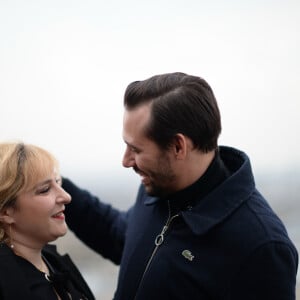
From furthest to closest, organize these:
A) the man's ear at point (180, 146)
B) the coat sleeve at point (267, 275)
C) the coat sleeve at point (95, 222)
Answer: the coat sleeve at point (95, 222) → the man's ear at point (180, 146) → the coat sleeve at point (267, 275)

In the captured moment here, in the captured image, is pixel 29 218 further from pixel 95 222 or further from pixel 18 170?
pixel 95 222

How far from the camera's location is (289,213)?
345 cm

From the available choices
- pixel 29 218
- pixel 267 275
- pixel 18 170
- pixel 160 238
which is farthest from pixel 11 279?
pixel 267 275

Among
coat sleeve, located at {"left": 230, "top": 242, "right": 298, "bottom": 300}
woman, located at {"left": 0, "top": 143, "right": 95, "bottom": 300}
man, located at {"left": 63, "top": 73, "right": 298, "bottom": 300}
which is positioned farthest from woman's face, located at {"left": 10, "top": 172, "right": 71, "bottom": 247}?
coat sleeve, located at {"left": 230, "top": 242, "right": 298, "bottom": 300}

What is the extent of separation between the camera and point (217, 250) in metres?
1.21

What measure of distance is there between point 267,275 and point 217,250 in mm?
140

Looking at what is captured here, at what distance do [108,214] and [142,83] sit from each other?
660mm

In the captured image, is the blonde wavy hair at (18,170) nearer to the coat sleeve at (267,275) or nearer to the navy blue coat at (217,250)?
the navy blue coat at (217,250)

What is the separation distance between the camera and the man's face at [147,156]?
1279 millimetres

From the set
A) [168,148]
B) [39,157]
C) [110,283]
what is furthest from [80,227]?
[110,283]

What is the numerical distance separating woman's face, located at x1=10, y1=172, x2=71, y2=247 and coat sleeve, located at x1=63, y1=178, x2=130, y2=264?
0.44 metres

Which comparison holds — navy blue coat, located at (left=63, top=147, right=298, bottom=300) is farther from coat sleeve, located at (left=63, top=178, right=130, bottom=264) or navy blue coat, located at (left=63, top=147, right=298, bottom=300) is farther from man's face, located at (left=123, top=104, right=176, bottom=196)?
coat sleeve, located at (left=63, top=178, right=130, bottom=264)

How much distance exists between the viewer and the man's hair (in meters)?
1.25

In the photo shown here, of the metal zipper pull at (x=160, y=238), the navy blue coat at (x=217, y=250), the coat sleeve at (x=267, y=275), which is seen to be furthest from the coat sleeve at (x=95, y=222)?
the coat sleeve at (x=267, y=275)
